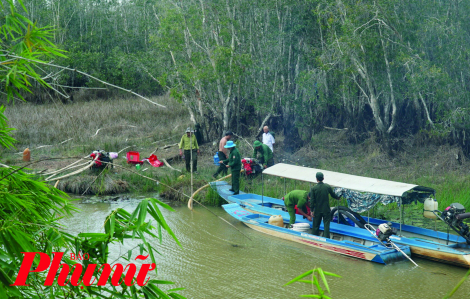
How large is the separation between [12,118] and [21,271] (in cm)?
2256

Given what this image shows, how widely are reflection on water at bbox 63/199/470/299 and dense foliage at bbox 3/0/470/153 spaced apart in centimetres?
812

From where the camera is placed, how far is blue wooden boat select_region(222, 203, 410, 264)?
842cm

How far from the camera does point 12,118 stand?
2255 cm

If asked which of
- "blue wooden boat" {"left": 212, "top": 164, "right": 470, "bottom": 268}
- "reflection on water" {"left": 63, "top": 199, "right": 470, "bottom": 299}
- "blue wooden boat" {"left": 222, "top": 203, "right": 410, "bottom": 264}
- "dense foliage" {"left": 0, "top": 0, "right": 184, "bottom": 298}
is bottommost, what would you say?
"reflection on water" {"left": 63, "top": 199, "right": 470, "bottom": 299}

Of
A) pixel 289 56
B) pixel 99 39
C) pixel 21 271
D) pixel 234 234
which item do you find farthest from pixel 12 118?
pixel 21 271

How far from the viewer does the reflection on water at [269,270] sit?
733 centimetres

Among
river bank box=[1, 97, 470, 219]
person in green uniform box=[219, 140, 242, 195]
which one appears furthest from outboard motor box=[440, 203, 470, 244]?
person in green uniform box=[219, 140, 242, 195]

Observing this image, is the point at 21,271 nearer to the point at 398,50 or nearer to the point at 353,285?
the point at 353,285

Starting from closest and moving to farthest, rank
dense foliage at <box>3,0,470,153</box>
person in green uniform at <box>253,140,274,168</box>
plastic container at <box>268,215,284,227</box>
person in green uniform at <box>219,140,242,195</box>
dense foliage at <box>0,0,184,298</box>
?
1. dense foliage at <box>0,0,184,298</box>
2. plastic container at <box>268,215,284,227</box>
3. person in green uniform at <box>219,140,242,195</box>
4. person in green uniform at <box>253,140,274,168</box>
5. dense foliage at <box>3,0,470,153</box>

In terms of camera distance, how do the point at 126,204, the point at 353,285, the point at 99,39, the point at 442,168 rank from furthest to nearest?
the point at 99,39, the point at 442,168, the point at 126,204, the point at 353,285

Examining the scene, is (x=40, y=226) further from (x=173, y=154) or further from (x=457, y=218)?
(x=173, y=154)

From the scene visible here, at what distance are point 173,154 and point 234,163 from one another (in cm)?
649

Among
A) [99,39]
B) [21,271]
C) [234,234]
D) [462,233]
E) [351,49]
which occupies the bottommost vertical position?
[234,234]

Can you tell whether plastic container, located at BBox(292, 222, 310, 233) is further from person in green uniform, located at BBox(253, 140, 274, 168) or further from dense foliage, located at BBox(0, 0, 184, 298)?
dense foliage, located at BBox(0, 0, 184, 298)
